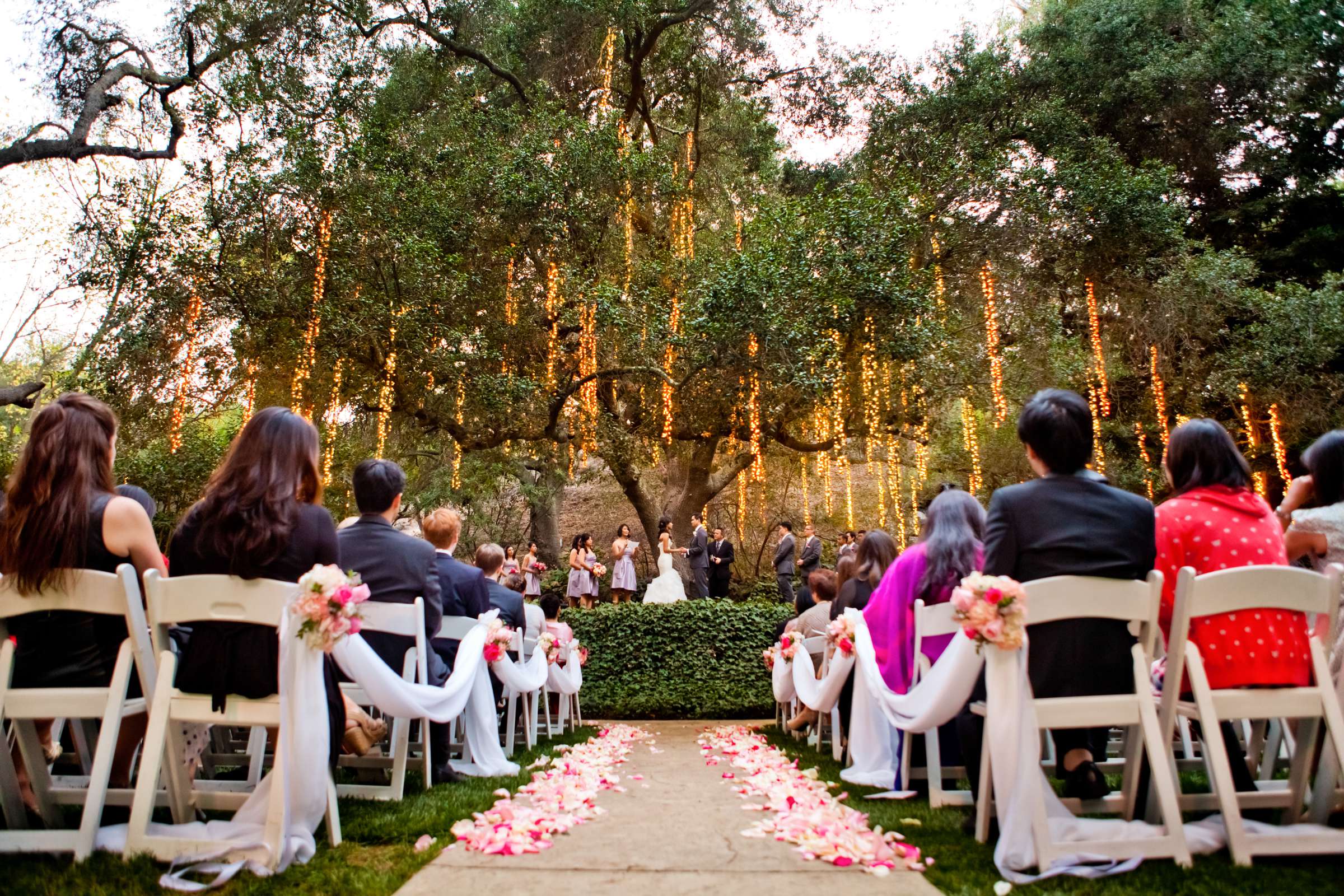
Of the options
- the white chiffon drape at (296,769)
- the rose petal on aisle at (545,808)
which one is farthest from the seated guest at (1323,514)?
the white chiffon drape at (296,769)

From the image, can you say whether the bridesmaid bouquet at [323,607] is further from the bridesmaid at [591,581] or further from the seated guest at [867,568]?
the bridesmaid at [591,581]

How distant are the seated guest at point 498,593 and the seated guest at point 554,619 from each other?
0.70 metres

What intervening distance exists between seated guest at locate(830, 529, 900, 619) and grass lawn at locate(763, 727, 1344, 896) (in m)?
2.14

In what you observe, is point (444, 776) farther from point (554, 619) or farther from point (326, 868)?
point (554, 619)

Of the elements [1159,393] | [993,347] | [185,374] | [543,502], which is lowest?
[543,502]

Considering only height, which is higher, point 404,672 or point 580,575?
point 580,575

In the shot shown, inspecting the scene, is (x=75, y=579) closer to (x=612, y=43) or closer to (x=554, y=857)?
(x=554, y=857)

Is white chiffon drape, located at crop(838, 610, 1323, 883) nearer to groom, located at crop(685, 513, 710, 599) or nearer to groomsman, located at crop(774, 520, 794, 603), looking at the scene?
groomsman, located at crop(774, 520, 794, 603)

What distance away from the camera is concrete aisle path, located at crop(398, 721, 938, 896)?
219 centimetres

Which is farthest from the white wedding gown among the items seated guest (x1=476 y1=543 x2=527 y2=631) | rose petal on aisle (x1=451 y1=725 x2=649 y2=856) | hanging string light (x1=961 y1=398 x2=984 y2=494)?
rose petal on aisle (x1=451 y1=725 x2=649 y2=856)

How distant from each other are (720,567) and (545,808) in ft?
30.7

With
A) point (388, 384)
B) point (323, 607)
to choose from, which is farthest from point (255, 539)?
point (388, 384)

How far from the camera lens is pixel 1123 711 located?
94.9 inches

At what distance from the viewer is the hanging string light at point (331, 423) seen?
1008 centimetres
